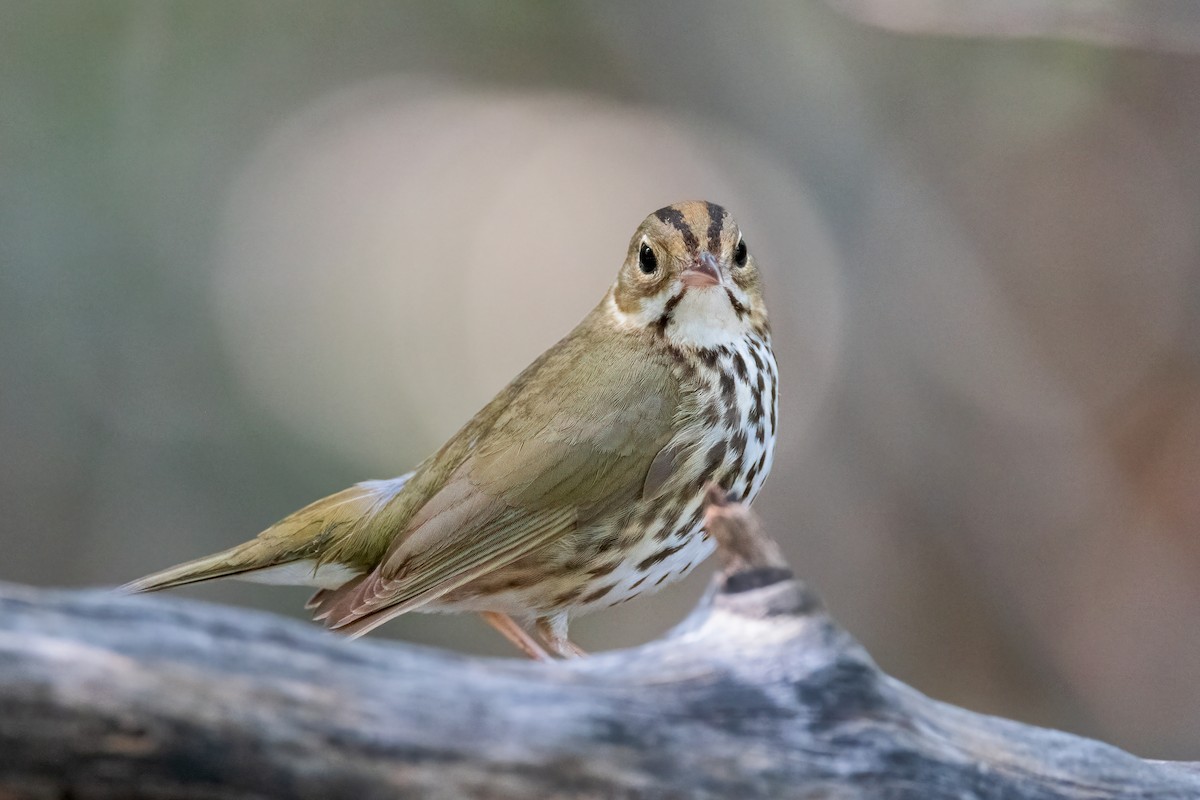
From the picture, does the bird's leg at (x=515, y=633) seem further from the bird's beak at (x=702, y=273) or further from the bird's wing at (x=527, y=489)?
the bird's beak at (x=702, y=273)

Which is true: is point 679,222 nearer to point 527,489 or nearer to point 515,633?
point 527,489

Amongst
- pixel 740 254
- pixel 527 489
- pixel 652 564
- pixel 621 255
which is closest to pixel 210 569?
pixel 527 489

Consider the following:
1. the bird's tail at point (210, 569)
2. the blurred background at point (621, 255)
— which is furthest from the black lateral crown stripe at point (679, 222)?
the blurred background at point (621, 255)

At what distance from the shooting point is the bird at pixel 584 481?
323 centimetres

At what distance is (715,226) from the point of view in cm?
349

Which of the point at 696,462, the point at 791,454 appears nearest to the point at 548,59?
the point at 791,454

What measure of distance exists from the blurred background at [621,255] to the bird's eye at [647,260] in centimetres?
348

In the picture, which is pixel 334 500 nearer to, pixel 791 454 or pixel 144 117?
pixel 791 454

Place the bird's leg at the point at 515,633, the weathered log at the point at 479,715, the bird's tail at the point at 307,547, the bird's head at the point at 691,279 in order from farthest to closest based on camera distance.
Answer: the bird's leg at the point at 515,633 < the bird's head at the point at 691,279 < the bird's tail at the point at 307,547 < the weathered log at the point at 479,715

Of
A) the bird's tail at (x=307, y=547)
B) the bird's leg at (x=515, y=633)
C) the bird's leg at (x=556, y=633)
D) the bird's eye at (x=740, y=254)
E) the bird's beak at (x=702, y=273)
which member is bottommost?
the bird's leg at (x=556, y=633)

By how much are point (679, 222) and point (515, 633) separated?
1.25 metres

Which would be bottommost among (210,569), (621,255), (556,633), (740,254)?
(556,633)

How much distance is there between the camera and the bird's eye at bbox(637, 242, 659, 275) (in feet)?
11.5

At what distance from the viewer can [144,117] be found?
7.89m
